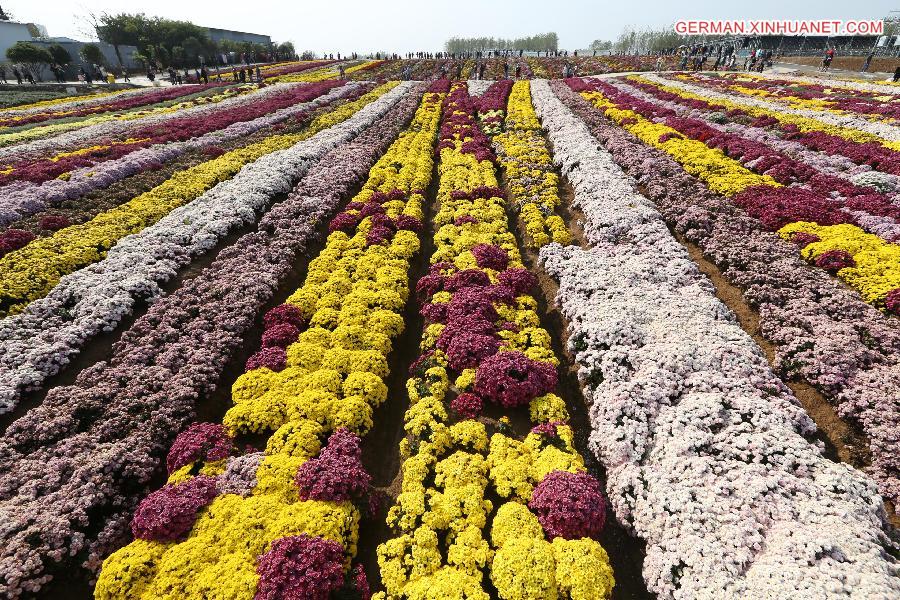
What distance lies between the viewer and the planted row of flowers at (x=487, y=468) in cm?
806

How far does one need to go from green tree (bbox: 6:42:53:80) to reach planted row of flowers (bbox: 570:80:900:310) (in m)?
96.1

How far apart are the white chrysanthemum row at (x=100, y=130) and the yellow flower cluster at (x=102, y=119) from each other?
969 mm

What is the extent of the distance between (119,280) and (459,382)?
13.5 metres

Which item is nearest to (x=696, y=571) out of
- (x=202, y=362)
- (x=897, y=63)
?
(x=202, y=362)

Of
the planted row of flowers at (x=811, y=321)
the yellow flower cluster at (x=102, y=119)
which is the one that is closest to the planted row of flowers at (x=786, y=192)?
the planted row of flowers at (x=811, y=321)

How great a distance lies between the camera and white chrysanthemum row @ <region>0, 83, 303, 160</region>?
32.0m

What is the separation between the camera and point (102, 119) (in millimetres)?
43219

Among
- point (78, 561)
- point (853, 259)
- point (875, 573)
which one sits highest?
point (853, 259)

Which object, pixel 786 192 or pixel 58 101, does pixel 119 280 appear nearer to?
pixel 786 192

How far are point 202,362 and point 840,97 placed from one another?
183 ft

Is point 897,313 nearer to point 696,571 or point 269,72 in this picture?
point 696,571

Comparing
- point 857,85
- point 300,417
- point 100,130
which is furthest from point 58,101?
point 857,85

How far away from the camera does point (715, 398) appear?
10.5 m

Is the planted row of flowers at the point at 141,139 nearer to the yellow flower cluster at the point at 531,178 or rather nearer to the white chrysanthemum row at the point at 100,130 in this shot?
the white chrysanthemum row at the point at 100,130
